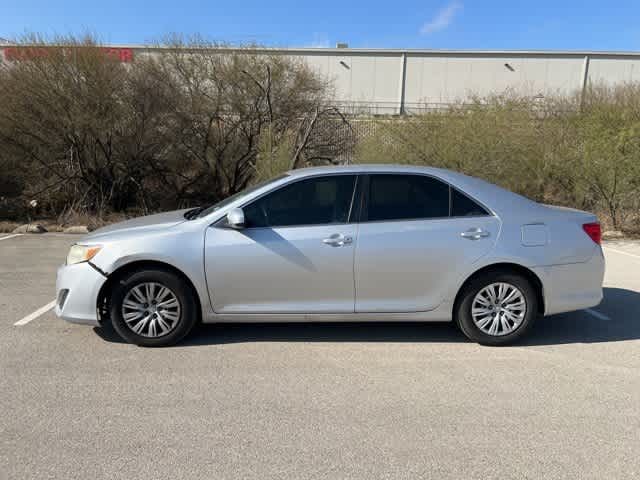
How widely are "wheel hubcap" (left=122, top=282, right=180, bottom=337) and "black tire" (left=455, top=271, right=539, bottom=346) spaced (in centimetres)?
257

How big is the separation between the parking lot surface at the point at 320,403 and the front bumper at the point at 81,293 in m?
0.30

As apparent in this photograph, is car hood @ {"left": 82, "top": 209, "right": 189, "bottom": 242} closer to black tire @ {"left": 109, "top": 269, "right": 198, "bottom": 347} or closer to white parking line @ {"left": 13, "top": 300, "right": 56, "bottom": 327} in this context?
black tire @ {"left": 109, "top": 269, "right": 198, "bottom": 347}

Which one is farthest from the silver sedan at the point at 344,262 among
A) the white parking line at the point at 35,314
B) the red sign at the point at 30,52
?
the red sign at the point at 30,52

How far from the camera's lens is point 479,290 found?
4.31m

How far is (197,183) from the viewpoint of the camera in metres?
14.1

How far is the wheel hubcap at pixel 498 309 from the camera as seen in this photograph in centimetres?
432

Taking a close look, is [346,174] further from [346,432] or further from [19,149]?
[19,149]

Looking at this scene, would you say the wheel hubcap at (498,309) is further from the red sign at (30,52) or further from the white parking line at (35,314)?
the red sign at (30,52)

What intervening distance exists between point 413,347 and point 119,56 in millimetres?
11585

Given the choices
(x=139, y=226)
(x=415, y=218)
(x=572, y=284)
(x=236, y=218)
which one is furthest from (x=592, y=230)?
(x=139, y=226)

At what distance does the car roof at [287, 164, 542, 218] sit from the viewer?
4379 mm

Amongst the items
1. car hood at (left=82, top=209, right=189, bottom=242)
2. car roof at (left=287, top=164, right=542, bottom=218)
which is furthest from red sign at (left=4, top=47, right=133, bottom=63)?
car roof at (left=287, top=164, right=542, bottom=218)

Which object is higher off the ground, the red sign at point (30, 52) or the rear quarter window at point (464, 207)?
the red sign at point (30, 52)

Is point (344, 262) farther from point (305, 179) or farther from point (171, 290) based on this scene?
point (171, 290)
